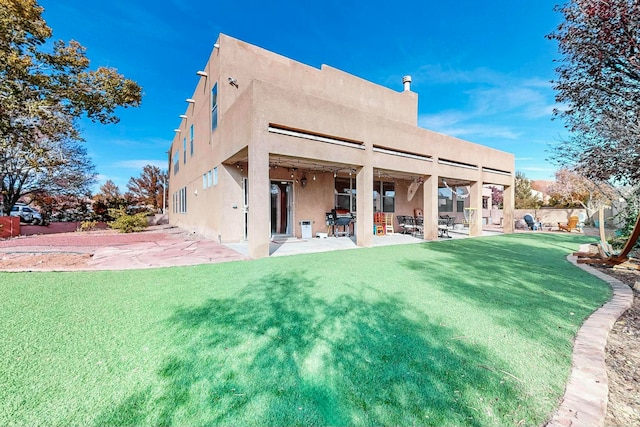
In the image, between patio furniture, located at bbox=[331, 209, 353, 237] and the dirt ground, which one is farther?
patio furniture, located at bbox=[331, 209, 353, 237]

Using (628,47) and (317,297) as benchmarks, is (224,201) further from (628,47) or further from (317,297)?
(628,47)

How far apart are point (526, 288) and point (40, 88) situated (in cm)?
1807

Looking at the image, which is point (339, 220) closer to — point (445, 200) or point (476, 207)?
point (476, 207)

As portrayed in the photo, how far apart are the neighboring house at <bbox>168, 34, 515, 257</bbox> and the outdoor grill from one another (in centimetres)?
44

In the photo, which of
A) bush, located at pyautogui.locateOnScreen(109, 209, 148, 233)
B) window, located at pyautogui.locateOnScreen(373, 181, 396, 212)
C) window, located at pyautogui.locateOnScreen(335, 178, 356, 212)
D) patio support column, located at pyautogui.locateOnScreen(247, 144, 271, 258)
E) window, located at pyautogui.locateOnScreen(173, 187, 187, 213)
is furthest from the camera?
window, located at pyautogui.locateOnScreen(173, 187, 187, 213)

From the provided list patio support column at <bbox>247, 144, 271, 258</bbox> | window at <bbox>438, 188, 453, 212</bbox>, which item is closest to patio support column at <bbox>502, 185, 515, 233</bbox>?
window at <bbox>438, 188, 453, 212</bbox>

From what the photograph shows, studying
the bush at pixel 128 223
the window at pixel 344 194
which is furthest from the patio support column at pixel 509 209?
the bush at pixel 128 223

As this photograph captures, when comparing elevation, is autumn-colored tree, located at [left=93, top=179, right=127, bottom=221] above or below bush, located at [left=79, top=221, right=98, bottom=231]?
above

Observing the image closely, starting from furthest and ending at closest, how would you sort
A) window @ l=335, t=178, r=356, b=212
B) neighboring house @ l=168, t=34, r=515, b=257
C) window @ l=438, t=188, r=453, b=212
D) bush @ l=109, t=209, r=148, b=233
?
window @ l=438, t=188, r=453, b=212
bush @ l=109, t=209, r=148, b=233
window @ l=335, t=178, r=356, b=212
neighboring house @ l=168, t=34, r=515, b=257

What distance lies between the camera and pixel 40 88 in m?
11.1

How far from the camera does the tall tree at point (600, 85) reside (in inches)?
177

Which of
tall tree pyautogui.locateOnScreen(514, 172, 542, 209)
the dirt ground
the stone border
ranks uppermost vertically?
tall tree pyautogui.locateOnScreen(514, 172, 542, 209)

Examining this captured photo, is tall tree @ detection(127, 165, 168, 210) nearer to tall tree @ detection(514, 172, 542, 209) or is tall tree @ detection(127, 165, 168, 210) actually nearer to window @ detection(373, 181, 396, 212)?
window @ detection(373, 181, 396, 212)

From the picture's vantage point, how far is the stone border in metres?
1.76
